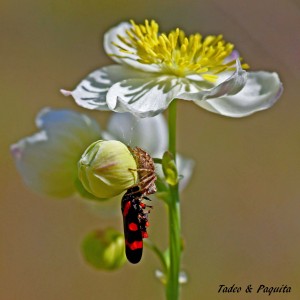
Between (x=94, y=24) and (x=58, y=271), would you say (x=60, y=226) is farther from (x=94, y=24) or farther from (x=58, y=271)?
(x=94, y=24)

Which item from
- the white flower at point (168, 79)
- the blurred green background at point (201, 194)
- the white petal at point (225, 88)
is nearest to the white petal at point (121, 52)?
the white flower at point (168, 79)

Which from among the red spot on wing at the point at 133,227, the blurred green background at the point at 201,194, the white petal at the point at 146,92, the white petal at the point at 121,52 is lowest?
the blurred green background at the point at 201,194

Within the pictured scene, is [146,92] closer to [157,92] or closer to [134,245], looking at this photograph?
[157,92]

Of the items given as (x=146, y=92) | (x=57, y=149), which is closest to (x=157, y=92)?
(x=146, y=92)

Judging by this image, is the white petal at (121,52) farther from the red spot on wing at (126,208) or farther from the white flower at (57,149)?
the red spot on wing at (126,208)

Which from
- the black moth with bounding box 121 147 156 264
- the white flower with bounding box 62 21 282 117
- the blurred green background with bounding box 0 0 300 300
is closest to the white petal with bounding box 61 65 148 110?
the white flower with bounding box 62 21 282 117

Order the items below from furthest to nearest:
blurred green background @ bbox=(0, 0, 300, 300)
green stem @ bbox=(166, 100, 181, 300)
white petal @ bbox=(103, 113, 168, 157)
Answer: blurred green background @ bbox=(0, 0, 300, 300), white petal @ bbox=(103, 113, 168, 157), green stem @ bbox=(166, 100, 181, 300)

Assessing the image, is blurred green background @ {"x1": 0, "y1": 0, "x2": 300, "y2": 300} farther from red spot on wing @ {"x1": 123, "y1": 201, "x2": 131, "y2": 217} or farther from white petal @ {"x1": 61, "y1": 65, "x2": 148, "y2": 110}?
red spot on wing @ {"x1": 123, "y1": 201, "x2": 131, "y2": 217}

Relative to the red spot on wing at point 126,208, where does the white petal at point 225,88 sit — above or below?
above
